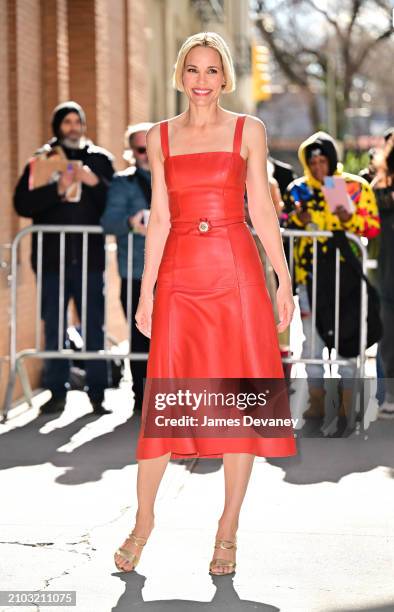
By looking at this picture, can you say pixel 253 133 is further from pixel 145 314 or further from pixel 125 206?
pixel 125 206

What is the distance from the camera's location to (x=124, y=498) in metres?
6.96

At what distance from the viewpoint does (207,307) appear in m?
5.58

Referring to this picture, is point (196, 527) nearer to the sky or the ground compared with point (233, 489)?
nearer to the ground

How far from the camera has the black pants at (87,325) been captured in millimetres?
10172

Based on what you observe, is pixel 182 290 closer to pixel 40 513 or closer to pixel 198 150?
pixel 198 150

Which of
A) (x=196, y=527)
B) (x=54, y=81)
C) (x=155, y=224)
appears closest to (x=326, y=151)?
(x=54, y=81)

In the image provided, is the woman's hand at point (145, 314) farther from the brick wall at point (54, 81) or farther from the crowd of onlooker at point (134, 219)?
the brick wall at point (54, 81)

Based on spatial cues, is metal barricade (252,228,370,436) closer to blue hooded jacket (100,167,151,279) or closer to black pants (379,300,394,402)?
black pants (379,300,394,402)

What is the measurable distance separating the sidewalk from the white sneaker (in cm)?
43

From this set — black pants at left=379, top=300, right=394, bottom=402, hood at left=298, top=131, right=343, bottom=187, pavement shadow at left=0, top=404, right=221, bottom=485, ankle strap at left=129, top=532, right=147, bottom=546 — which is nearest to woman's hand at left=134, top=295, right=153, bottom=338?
ankle strap at left=129, top=532, right=147, bottom=546

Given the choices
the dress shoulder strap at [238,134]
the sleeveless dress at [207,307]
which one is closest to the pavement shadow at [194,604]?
the sleeveless dress at [207,307]

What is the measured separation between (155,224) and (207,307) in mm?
411

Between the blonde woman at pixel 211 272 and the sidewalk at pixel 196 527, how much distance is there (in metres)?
0.23

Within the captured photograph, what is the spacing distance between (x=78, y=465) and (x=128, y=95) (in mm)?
8637
